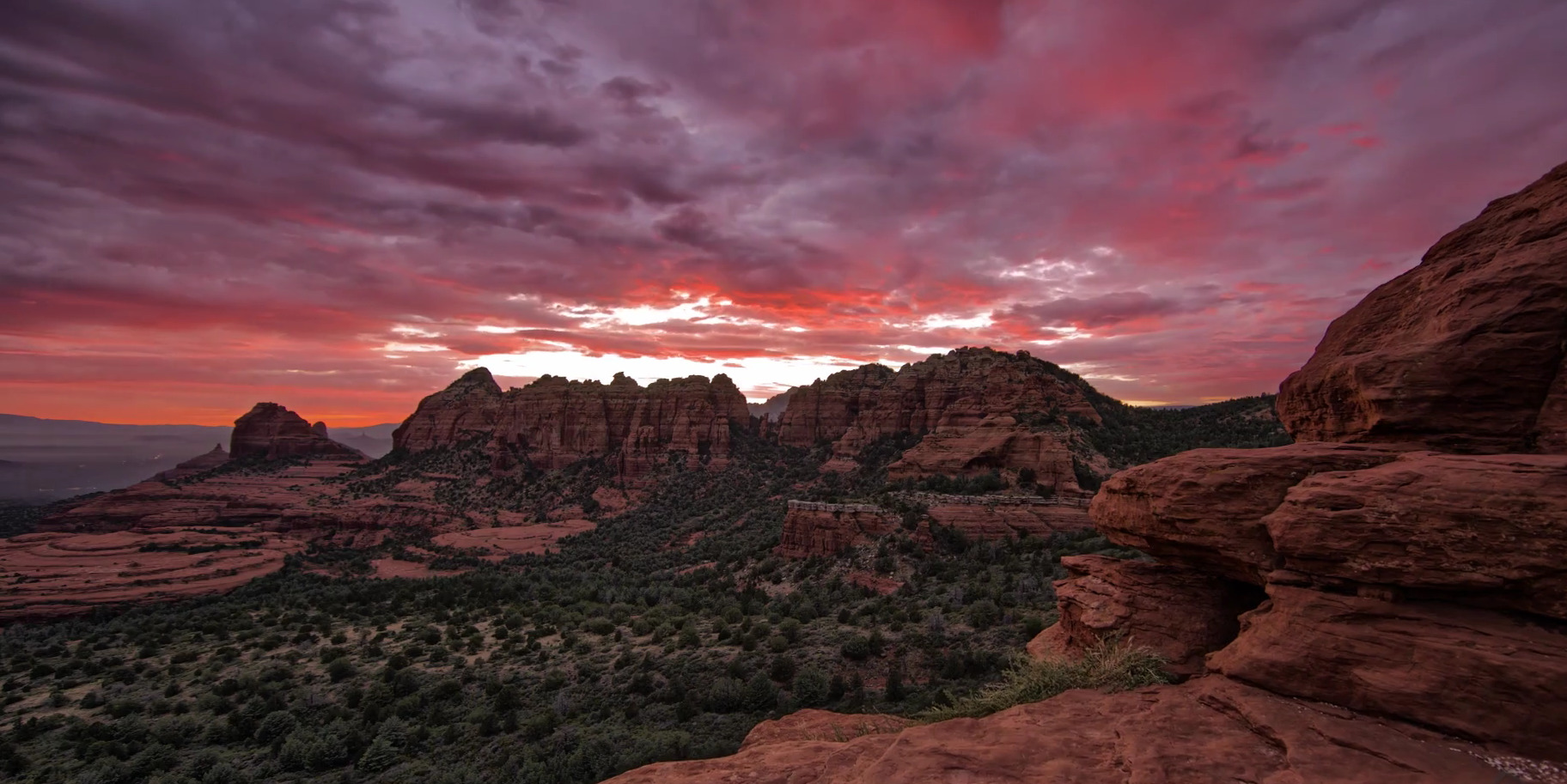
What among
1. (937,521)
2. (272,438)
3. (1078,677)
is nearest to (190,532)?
(272,438)

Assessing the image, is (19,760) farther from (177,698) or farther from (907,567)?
(907,567)

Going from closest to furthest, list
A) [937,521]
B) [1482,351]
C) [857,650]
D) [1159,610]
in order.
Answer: [1482,351], [1159,610], [857,650], [937,521]

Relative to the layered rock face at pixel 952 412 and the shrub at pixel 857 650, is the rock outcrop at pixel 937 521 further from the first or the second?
the shrub at pixel 857 650

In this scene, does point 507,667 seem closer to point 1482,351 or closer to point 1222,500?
point 1222,500

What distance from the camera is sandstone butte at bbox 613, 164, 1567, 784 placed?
6.41 meters

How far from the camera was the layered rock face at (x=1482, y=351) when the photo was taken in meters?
7.90

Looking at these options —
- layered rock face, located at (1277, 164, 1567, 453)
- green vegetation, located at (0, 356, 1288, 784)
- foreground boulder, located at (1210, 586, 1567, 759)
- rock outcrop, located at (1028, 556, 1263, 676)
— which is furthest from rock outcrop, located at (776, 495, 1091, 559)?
foreground boulder, located at (1210, 586, 1567, 759)

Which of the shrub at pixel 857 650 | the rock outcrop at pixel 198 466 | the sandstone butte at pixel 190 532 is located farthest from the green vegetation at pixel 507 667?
the rock outcrop at pixel 198 466

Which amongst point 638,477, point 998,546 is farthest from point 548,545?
point 998,546

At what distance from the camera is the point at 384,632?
31.6m

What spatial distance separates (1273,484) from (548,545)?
2777 inches

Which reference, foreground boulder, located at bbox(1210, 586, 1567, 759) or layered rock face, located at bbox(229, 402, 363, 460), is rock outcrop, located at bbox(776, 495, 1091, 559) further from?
layered rock face, located at bbox(229, 402, 363, 460)

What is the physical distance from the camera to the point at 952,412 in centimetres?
6109

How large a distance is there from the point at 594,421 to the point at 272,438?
6995 cm
